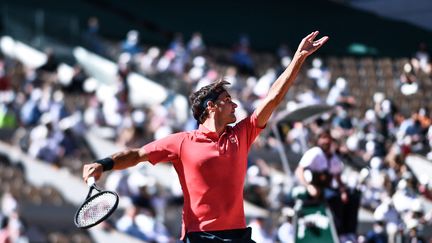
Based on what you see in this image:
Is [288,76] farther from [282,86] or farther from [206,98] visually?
[206,98]

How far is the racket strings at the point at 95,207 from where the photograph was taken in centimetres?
723

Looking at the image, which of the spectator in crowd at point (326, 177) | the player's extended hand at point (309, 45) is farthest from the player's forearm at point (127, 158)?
the spectator in crowd at point (326, 177)

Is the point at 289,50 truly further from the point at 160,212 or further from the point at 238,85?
the point at 160,212

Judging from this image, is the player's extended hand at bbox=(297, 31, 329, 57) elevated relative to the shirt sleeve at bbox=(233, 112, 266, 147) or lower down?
elevated

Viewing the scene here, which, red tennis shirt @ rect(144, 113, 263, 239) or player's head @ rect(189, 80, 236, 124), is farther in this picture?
player's head @ rect(189, 80, 236, 124)

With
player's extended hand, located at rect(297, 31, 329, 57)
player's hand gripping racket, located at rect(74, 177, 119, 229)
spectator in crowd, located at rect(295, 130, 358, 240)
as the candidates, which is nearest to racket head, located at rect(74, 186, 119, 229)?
player's hand gripping racket, located at rect(74, 177, 119, 229)

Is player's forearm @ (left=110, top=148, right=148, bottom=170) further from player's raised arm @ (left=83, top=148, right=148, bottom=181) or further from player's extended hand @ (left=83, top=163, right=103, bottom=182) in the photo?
player's extended hand @ (left=83, top=163, right=103, bottom=182)

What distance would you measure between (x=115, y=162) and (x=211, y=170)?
0.61 m

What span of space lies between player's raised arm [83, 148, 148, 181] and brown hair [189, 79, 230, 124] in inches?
18.1

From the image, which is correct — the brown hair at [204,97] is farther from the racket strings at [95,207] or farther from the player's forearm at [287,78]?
the racket strings at [95,207]

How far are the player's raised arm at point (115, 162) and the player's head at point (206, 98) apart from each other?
462 millimetres

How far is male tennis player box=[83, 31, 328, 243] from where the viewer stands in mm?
A: 7438

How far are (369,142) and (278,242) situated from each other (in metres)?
4.32

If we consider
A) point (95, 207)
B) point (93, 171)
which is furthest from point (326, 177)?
point (93, 171)
